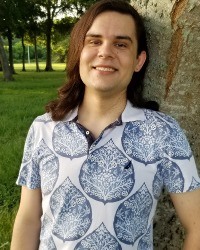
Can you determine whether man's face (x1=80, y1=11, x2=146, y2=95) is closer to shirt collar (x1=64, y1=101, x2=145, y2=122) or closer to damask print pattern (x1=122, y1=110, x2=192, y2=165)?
shirt collar (x1=64, y1=101, x2=145, y2=122)

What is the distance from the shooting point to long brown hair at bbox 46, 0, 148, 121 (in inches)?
82.5

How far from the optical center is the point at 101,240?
6.41ft

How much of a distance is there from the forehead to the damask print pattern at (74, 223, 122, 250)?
2.71 ft

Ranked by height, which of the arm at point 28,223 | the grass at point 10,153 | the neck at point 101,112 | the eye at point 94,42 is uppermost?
the eye at point 94,42

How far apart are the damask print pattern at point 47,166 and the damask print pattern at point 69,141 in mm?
41

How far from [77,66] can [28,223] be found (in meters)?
0.77

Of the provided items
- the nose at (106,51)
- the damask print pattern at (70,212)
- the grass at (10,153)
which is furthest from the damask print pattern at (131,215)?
the grass at (10,153)

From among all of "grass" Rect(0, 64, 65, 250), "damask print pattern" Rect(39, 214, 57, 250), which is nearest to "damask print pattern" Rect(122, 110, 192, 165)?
"damask print pattern" Rect(39, 214, 57, 250)

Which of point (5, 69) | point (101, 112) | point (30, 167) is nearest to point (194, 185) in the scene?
point (101, 112)

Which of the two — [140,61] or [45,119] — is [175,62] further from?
[45,119]

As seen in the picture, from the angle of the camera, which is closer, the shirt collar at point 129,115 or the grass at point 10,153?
the shirt collar at point 129,115

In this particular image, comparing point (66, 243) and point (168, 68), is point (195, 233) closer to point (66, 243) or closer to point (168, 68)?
point (66, 243)

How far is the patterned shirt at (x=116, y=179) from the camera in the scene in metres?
1.94

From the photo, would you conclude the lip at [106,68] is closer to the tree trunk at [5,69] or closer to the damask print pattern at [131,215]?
the damask print pattern at [131,215]
